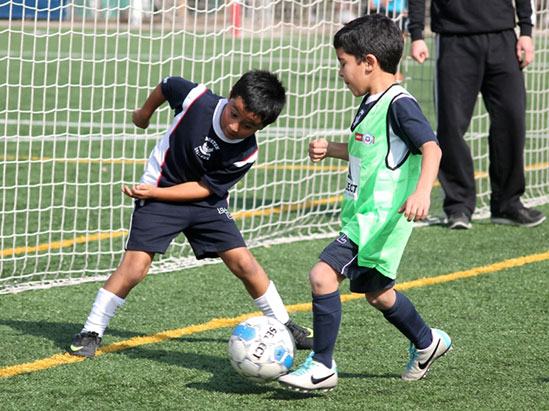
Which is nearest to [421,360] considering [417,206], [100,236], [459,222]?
[417,206]

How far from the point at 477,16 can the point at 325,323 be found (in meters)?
3.69

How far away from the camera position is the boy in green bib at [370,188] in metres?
3.51

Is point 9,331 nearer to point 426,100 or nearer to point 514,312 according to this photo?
point 514,312

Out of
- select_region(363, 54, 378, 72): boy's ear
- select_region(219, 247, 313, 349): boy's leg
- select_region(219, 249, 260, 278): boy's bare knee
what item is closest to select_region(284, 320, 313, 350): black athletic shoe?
select_region(219, 247, 313, 349): boy's leg

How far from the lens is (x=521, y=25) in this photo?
6695 mm

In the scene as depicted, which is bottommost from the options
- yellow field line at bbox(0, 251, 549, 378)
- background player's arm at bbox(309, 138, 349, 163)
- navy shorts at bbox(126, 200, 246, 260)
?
yellow field line at bbox(0, 251, 549, 378)

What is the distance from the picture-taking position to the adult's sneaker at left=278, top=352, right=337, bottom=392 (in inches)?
136

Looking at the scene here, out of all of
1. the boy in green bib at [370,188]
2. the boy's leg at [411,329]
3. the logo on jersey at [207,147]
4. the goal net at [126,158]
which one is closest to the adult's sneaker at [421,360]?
the boy's leg at [411,329]

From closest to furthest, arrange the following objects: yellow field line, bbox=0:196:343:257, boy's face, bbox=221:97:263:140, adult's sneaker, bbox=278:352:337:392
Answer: adult's sneaker, bbox=278:352:337:392 → boy's face, bbox=221:97:263:140 → yellow field line, bbox=0:196:343:257

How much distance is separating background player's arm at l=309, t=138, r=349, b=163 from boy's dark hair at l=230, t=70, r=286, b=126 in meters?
0.23

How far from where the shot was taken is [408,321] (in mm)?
3699

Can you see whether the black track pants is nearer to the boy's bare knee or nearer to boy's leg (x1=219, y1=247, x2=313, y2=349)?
boy's leg (x1=219, y1=247, x2=313, y2=349)

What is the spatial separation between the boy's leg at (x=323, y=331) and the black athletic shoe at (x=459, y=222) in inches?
133

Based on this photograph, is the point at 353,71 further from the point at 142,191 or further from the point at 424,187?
the point at 142,191
